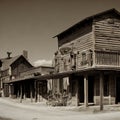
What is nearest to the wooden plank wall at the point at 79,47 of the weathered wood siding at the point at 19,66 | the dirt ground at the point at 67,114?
the dirt ground at the point at 67,114

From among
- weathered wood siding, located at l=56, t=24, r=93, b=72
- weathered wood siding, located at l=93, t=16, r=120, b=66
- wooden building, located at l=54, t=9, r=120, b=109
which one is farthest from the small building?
weathered wood siding, located at l=93, t=16, r=120, b=66

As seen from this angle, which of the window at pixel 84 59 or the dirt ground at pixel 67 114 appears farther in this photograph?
the window at pixel 84 59

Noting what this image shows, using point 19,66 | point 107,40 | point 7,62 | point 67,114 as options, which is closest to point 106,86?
point 107,40

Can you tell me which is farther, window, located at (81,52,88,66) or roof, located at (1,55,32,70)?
roof, located at (1,55,32,70)

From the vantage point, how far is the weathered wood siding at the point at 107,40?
26.4 meters

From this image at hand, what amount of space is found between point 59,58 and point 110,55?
9120 millimetres

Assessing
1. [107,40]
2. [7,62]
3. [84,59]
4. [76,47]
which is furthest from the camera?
[7,62]

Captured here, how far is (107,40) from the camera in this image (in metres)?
27.1

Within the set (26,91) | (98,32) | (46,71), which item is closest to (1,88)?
(26,91)

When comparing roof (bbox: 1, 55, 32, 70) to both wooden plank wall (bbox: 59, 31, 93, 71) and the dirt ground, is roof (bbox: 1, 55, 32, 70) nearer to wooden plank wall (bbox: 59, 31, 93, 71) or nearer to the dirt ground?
wooden plank wall (bbox: 59, 31, 93, 71)

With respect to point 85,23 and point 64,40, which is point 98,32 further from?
point 64,40

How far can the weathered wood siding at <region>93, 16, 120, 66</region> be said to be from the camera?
26.4 metres

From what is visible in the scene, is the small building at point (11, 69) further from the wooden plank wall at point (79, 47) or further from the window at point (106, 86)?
the window at point (106, 86)

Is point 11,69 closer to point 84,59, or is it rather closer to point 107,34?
point 84,59
